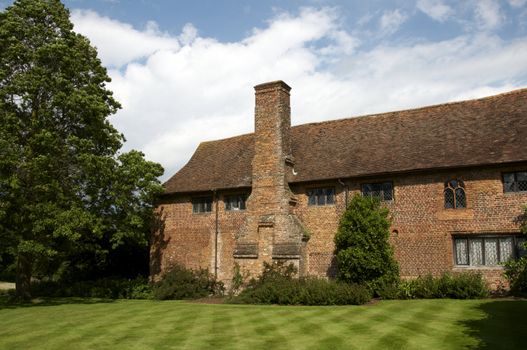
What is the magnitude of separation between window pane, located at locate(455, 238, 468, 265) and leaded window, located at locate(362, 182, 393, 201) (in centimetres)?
332

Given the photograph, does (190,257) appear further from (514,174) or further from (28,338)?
(514,174)

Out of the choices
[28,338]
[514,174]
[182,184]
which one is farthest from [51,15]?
[514,174]

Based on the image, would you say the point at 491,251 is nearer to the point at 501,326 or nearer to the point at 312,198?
the point at 501,326

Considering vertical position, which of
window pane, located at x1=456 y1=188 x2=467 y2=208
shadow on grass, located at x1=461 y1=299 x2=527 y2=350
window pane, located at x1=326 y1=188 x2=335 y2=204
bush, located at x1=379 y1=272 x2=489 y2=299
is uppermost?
window pane, located at x1=326 y1=188 x2=335 y2=204

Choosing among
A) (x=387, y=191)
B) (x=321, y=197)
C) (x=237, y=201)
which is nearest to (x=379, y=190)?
(x=387, y=191)

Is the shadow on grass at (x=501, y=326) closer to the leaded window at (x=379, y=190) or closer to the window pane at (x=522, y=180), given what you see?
the window pane at (x=522, y=180)

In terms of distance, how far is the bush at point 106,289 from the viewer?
25438mm

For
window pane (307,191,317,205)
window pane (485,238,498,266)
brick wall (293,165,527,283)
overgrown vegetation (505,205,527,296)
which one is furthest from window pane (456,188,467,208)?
window pane (307,191,317,205)

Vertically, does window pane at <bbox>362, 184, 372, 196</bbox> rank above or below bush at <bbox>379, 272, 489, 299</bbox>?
above

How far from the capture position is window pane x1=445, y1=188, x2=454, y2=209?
19.7 metres

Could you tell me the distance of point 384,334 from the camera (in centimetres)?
1147

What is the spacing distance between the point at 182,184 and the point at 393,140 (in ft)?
38.9

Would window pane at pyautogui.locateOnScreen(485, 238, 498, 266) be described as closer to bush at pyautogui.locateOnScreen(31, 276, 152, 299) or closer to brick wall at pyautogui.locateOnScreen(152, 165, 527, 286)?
brick wall at pyautogui.locateOnScreen(152, 165, 527, 286)

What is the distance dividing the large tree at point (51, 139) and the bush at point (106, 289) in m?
3.24
